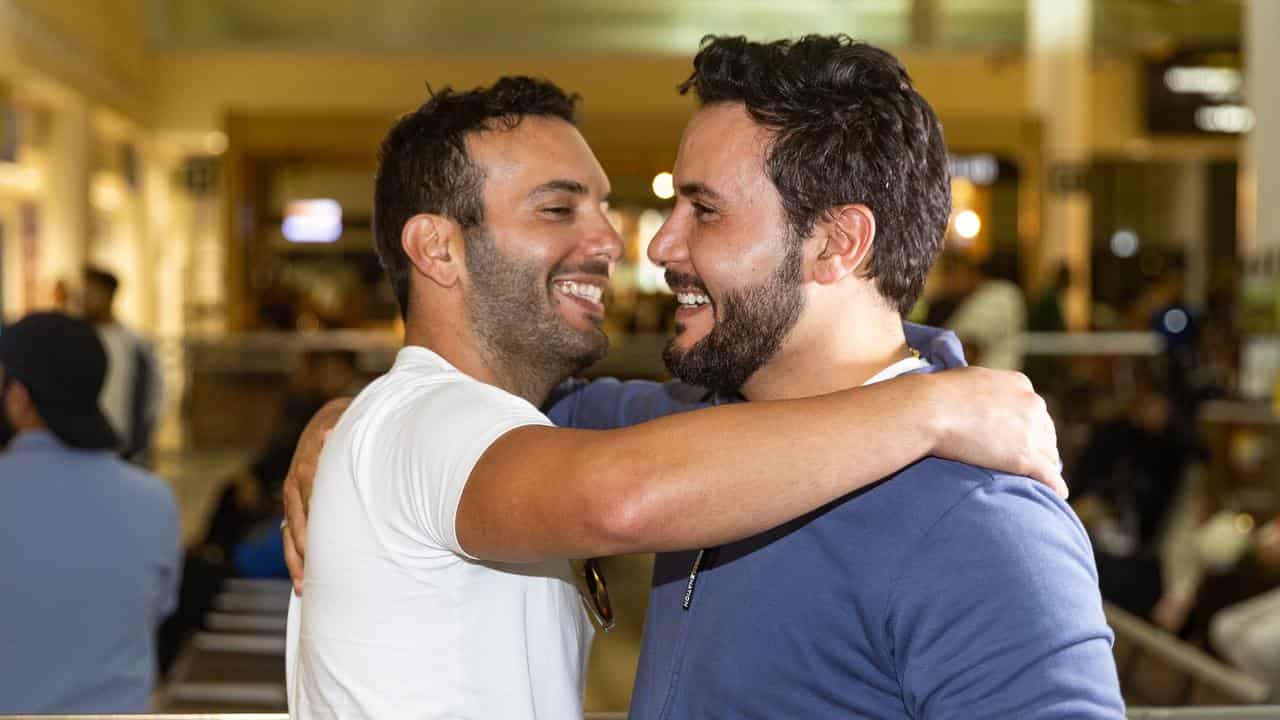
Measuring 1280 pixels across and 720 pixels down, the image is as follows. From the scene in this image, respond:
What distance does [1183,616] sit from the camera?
547cm

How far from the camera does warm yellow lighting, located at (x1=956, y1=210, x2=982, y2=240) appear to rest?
1669cm

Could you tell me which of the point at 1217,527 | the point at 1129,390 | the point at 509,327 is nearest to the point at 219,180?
the point at 1129,390

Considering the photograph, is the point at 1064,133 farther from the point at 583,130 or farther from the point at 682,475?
the point at 682,475

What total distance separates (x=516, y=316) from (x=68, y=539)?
1.88 m

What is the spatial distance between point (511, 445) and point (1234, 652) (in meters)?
3.86

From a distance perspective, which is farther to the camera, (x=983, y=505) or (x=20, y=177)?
(x=20, y=177)

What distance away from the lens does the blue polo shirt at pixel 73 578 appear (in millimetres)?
3150

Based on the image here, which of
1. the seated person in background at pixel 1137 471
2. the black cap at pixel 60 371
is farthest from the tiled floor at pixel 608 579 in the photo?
the seated person in background at pixel 1137 471

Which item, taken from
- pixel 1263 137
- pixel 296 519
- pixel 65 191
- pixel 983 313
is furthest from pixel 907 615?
pixel 65 191

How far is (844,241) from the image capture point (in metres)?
1.57

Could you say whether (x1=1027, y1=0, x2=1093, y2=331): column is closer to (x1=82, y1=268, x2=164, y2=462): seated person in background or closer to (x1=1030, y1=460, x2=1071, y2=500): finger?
(x1=82, y1=268, x2=164, y2=462): seated person in background

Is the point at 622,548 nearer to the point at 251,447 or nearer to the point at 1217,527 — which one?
the point at 1217,527

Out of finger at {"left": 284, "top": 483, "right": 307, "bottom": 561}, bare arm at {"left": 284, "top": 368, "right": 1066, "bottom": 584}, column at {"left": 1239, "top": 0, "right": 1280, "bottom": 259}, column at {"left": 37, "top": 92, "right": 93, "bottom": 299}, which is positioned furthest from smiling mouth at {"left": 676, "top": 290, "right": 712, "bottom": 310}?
column at {"left": 37, "top": 92, "right": 93, "bottom": 299}

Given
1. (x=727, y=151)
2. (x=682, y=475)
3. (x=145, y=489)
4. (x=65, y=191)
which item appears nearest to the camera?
(x=682, y=475)
